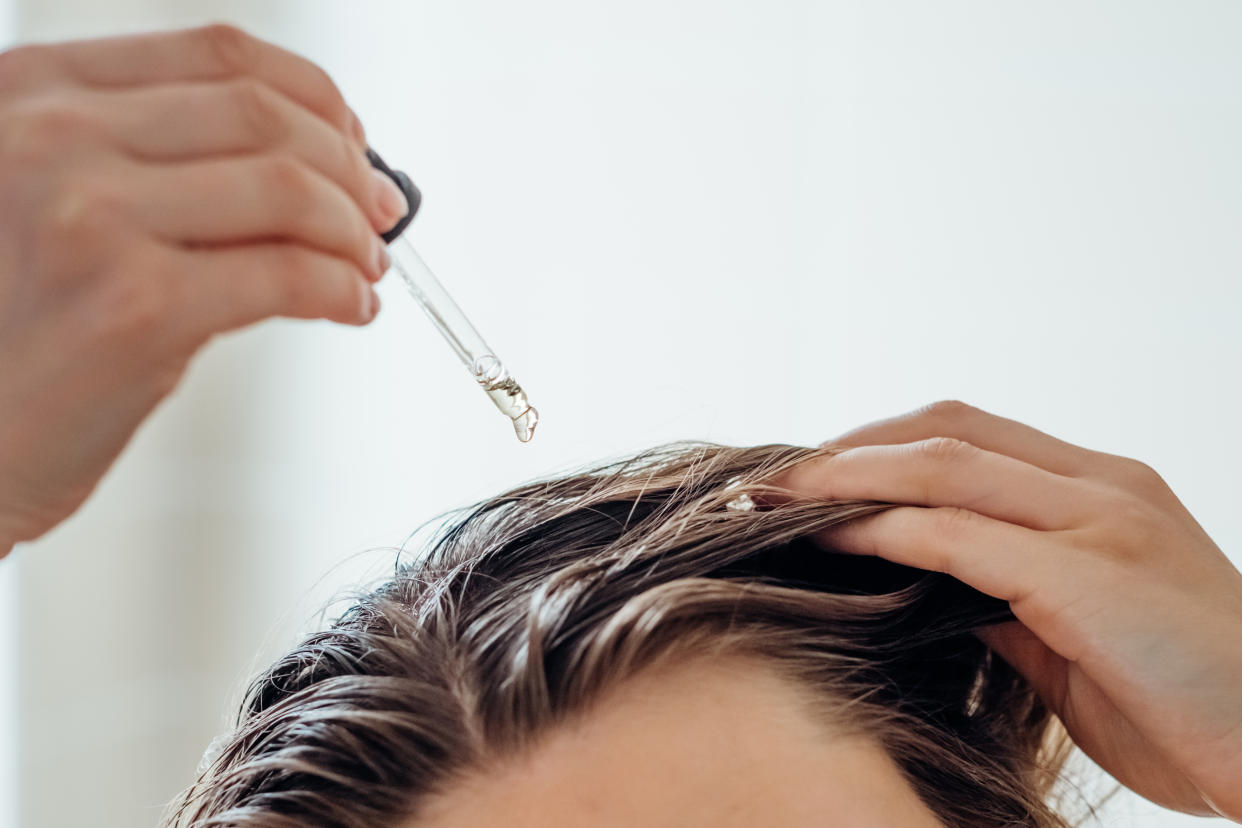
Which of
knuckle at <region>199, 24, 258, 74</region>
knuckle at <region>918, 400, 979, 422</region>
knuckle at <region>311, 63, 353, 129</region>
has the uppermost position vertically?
knuckle at <region>199, 24, 258, 74</region>

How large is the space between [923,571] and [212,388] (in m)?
1.13

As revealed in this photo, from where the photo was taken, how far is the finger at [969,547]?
0.71 m

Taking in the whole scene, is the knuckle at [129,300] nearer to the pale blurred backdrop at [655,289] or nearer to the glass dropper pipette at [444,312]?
the glass dropper pipette at [444,312]

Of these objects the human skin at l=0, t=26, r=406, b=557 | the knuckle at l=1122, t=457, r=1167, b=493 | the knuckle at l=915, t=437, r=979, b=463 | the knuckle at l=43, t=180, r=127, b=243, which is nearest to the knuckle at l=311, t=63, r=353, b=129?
the human skin at l=0, t=26, r=406, b=557

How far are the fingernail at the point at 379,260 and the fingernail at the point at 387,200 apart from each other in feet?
0.04

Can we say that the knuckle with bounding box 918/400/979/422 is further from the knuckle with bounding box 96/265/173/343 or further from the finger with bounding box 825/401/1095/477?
the knuckle with bounding box 96/265/173/343

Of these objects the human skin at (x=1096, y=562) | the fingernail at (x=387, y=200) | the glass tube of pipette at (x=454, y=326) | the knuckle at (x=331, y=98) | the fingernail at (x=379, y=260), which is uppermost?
the knuckle at (x=331, y=98)

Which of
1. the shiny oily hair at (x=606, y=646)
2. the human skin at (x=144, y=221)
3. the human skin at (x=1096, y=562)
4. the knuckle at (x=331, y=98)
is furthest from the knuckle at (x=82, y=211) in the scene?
the human skin at (x=1096, y=562)

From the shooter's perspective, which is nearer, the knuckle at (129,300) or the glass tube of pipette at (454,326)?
the knuckle at (129,300)

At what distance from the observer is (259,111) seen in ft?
1.52

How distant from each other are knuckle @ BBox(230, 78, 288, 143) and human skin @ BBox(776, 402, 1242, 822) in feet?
1.43

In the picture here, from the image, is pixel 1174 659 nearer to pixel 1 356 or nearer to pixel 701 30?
pixel 1 356

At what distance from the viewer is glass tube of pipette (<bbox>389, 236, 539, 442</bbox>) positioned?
604 mm

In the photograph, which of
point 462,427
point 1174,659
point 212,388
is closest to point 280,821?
point 1174,659
